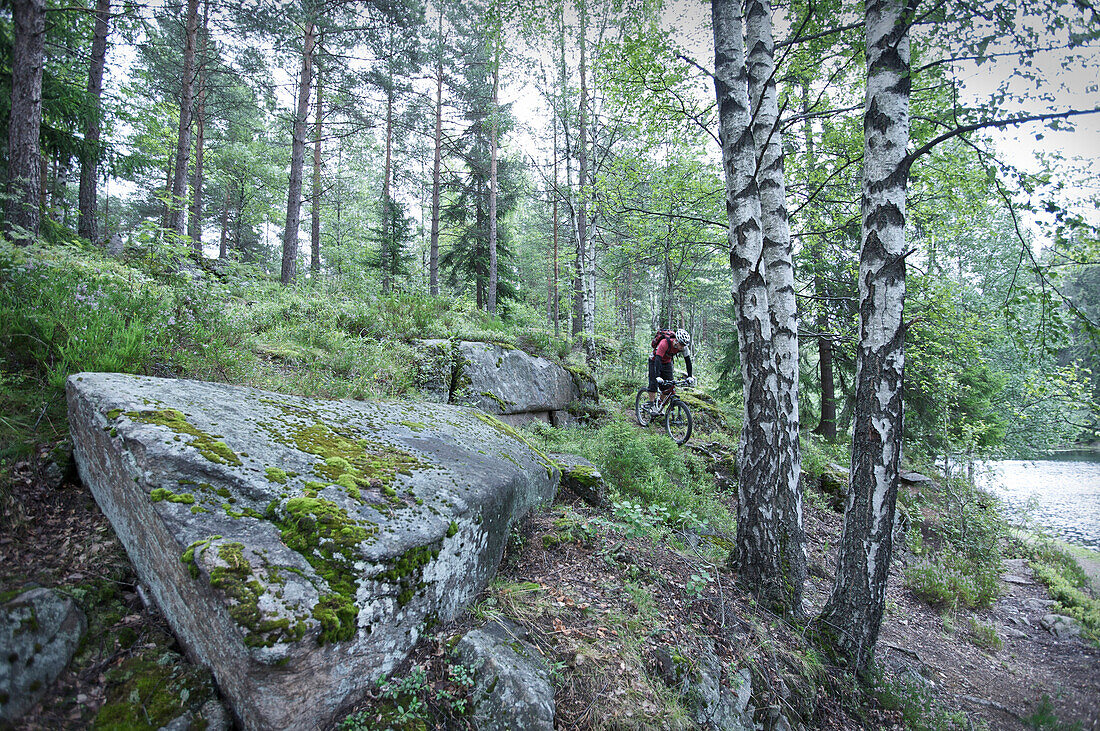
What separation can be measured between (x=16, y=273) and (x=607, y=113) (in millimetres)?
14448

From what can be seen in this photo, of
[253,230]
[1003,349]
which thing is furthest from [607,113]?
[253,230]

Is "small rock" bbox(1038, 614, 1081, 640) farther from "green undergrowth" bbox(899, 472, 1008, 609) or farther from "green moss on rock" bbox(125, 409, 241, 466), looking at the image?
"green moss on rock" bbox(125, 409, 241, 466)

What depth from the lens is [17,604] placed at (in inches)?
70.1

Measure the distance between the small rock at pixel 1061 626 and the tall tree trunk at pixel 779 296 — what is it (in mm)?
4732

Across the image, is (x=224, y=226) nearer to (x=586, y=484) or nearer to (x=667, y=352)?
(x=667, y=352)

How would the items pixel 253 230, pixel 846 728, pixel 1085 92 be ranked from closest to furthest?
pixel 1085 92, pixel 846 728, pixel 253 230

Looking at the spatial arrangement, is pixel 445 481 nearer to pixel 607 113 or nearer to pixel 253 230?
pixel 607 113

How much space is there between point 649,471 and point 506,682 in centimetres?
405

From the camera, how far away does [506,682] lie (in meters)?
2.18

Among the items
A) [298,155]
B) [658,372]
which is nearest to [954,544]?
[658,372]

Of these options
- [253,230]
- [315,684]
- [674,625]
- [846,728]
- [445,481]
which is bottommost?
[846,728]

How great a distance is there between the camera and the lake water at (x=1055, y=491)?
37.1 feet

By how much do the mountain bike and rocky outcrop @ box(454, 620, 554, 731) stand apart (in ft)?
21.7

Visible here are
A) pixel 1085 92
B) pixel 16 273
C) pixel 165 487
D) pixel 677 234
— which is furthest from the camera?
pixel 677 234
